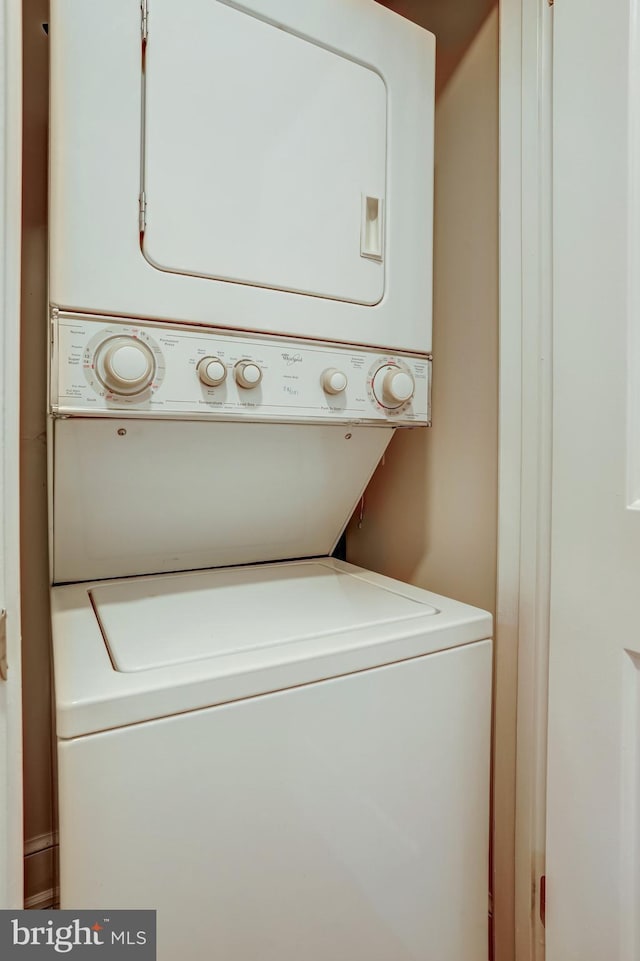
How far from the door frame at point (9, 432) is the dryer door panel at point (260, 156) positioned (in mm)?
359

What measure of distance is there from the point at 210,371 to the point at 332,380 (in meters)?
0.29

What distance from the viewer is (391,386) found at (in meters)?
1.31

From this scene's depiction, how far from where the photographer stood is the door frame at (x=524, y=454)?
1.23 m

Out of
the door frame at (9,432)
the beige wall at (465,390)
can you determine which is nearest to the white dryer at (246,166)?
the beige wall at (465,390)

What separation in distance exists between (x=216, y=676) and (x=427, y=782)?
0.53 m

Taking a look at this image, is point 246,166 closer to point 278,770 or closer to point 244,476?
point 244,476

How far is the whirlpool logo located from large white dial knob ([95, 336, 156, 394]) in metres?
0.83

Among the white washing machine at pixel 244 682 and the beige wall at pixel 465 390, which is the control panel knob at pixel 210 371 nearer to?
the white washing machine at pixel 244 682

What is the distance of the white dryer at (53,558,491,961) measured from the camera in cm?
80

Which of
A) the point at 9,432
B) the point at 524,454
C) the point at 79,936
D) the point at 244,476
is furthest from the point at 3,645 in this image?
the point at 524,454

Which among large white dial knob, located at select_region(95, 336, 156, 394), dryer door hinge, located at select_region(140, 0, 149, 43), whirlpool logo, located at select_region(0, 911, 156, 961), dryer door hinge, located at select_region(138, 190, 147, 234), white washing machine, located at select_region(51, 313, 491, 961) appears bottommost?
whirlpool logo, located at select_region(0, 911, 156, 961)

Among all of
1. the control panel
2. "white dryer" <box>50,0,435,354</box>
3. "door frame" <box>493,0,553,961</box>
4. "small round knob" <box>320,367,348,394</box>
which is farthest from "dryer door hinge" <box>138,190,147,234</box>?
"door frame" <box>493,0,553,961</box>

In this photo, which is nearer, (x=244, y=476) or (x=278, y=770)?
(x=278, y=770)

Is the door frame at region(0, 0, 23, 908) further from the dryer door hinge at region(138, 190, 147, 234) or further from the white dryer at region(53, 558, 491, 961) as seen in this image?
the dryer door hinge at region(138, 190, 147, 234)
